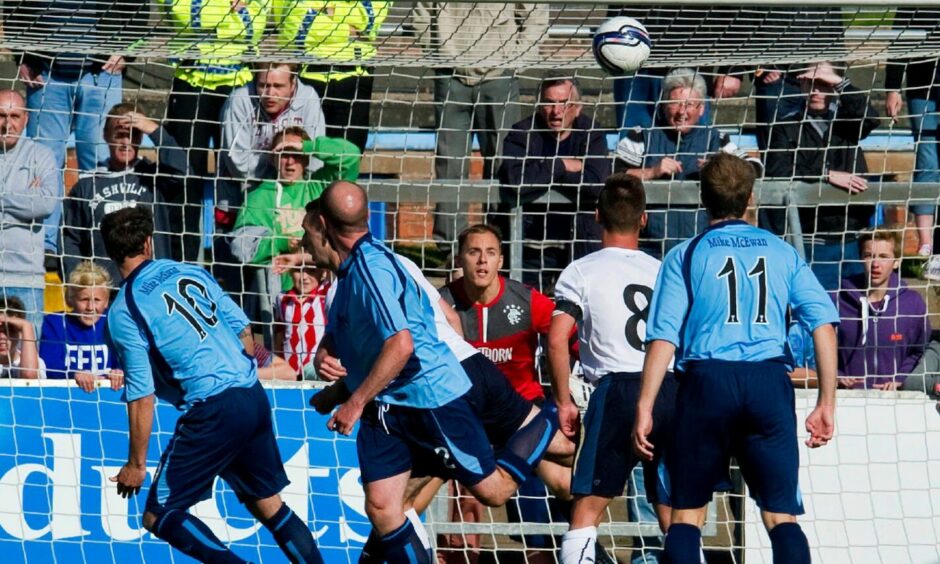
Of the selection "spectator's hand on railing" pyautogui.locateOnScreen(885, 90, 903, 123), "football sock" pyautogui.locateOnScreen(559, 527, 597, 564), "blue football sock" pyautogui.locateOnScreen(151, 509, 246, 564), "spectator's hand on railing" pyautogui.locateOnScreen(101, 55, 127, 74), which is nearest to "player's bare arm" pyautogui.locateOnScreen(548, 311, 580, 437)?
"football sock" pyautogui.locateOnScreen(559, 527, 597, 564)

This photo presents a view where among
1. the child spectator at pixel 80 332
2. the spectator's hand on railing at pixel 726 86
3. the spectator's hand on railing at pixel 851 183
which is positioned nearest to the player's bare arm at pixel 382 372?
the child spectator at pixel 80 332

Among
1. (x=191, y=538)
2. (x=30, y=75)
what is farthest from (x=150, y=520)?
(x=30, y=75)

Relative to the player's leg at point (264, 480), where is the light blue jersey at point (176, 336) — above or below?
above

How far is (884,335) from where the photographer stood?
899 cm

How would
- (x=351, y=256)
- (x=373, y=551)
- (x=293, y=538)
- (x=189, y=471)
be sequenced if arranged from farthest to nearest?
(x=293, y=538) → (x=189, y=471) → (x=373, y=551) → (x=351, y=256)

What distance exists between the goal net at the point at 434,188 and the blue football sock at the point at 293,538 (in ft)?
3.70

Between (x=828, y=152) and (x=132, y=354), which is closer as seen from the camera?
(x=132, y=354)

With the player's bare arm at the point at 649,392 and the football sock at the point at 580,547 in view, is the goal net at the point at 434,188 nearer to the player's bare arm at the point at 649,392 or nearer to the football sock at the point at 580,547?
the football sock at the point at 580,547

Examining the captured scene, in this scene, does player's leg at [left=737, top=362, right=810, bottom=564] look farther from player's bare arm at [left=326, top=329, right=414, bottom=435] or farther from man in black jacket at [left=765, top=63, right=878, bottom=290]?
man in black jacket at [left=765, top=63, right=878, bottom=290]

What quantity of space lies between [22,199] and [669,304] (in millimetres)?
4694

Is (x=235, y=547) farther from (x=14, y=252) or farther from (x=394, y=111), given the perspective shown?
(x=394, y=111)

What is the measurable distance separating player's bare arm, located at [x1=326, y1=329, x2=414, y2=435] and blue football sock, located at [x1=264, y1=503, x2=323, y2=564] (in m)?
1.12

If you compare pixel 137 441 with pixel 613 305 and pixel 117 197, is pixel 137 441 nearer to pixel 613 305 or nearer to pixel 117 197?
pixel 613 305

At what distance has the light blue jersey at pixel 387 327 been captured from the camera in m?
6.36
